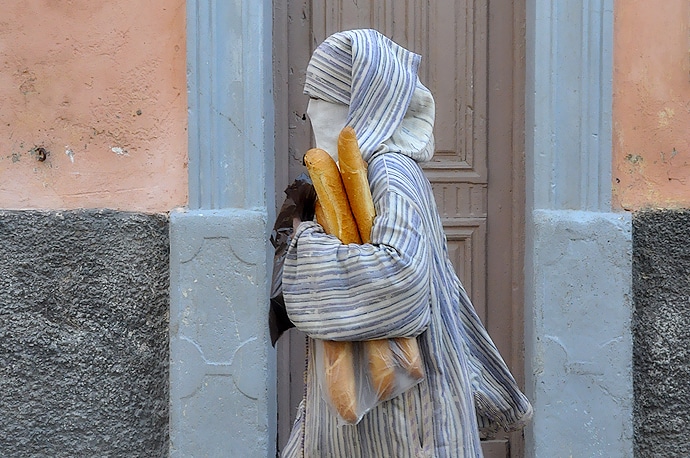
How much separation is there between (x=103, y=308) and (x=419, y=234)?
215 centimetres

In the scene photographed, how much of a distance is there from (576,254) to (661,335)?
50 cm

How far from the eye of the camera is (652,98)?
3.89 m

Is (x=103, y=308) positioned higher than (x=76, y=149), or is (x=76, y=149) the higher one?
(x=76, y=149)

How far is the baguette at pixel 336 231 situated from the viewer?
1958 millimetres

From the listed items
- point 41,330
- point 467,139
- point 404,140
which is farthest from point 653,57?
point 41,330

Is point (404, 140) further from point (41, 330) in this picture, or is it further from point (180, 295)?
point (41, 330)

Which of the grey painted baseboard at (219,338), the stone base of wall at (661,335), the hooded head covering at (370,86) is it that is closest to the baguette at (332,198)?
the hooded head covering at (370,86)

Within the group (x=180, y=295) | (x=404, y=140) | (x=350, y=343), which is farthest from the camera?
(x=180, y=295)

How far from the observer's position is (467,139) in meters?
4.23

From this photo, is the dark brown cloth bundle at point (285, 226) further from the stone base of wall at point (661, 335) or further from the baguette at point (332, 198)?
the stone base of wall at point (661, 335)

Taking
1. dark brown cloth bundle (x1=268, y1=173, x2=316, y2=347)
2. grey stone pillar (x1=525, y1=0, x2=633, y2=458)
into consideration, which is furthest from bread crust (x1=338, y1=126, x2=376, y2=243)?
grey stone pillar (x1=525, y1=0, x2=633, y2=458)

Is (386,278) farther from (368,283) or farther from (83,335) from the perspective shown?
(83,335)

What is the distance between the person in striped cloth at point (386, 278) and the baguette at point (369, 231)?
0.10 feet

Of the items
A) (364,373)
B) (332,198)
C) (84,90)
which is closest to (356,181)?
(332,198)
